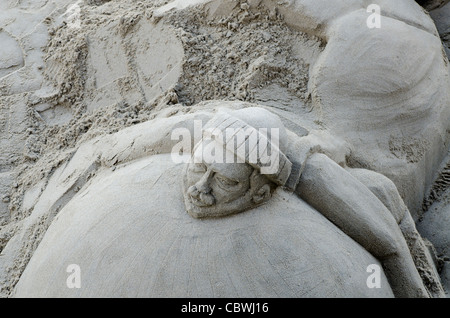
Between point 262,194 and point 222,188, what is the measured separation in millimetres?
148

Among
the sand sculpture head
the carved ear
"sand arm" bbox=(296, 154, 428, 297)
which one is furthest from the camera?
"sand arm" bbox=(296, 154, 428, 297)

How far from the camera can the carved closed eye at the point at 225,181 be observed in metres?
1.94


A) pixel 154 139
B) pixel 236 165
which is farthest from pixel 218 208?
pixel 154 139

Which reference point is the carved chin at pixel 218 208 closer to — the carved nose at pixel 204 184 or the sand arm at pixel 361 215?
the carved nose at pixel 204 184

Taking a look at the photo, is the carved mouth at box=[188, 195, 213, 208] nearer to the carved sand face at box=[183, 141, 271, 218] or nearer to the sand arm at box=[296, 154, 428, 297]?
the carved sand face at box=[183, 141, 271, 218]

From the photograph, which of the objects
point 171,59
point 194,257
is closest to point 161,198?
point 194,257

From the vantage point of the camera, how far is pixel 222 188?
196 centimetres

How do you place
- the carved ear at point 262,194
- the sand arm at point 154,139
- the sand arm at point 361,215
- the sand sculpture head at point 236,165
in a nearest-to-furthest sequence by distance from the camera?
the sand sculpture head at point 236,165 < the carved ear at point 262,194 < the sand arm at point 361,215 < the sand arm at point 154,139

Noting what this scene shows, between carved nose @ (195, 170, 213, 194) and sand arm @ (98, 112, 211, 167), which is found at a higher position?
carved nose @ (195, 170, 213, 194)

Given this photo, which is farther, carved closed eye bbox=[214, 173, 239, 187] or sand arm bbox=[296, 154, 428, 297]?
sand arm bbox=[296, 154, 428, 297]

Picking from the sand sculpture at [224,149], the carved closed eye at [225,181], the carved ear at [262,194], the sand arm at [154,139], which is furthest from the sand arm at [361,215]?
the sand arm at [154,139]

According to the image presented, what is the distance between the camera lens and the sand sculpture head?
1884 millimetres

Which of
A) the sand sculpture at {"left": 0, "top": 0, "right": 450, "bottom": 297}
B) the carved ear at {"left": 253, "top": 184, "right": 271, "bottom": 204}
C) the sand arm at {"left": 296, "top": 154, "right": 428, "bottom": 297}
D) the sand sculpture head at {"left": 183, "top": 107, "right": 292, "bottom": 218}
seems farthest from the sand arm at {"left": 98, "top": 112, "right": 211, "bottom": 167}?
the sand arm at {"left": 296, "top": 154, "right": 428, "bottom": 297}

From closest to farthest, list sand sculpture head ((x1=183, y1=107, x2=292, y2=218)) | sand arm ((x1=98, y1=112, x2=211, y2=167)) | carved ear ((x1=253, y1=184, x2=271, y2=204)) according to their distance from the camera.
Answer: sand sculpture head ((x1=183, y1=107, x2=292, y2=218)) → carved ear ((x1=253, y1=184, x2=271, y2=204)) → sand arm ((x1=98, y1=112, x2=211, y2=167))
